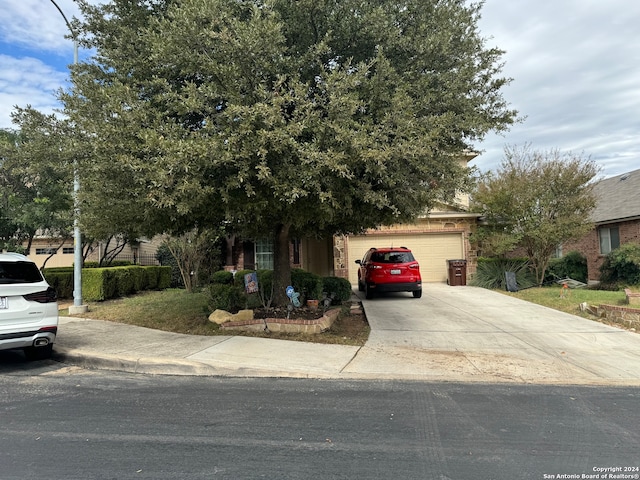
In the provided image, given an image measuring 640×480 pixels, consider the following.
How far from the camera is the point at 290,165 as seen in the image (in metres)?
6.25

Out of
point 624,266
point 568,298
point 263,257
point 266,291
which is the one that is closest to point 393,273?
point 266,291

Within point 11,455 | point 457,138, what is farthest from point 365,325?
point 11,455

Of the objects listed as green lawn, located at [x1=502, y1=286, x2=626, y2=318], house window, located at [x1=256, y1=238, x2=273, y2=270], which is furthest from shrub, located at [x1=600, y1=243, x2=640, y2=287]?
house window, located at [x1=256, y1=238, x2=273, y2=270]

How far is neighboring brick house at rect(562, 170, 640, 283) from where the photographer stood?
19000mm

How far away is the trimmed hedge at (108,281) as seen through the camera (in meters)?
13.5

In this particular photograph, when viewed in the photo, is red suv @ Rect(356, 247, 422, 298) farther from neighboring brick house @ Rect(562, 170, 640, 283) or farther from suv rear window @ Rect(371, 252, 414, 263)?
neighboring brick house @ Rect(562, 170, 640, 283)

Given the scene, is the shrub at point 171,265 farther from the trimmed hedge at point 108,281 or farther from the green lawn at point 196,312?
the green lawn at point 196,312

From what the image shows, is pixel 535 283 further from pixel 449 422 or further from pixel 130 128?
pixel 130 128

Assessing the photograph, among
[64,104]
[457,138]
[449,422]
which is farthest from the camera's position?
[457,138]

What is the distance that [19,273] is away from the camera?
7027 millimetres

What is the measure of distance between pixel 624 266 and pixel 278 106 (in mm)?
16234

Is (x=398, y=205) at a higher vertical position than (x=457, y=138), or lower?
lower

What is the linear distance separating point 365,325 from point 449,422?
5.39 metres

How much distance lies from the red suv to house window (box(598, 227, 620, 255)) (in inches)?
476
